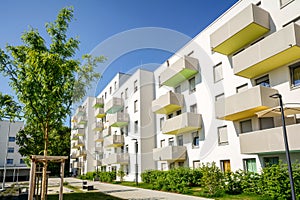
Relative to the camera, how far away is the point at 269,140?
13625mm

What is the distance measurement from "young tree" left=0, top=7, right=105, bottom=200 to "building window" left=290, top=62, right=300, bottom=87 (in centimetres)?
1140

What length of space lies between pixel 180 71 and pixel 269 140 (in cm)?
1113

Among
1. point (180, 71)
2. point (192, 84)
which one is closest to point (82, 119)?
point (192, 84)

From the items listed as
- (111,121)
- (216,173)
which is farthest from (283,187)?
(111,121)

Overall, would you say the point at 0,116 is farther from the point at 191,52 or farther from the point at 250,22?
the point at 191,52

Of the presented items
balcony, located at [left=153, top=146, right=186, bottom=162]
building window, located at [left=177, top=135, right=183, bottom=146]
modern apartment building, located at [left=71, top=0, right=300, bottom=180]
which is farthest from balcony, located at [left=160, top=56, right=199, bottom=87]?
balcony, located at [left=153, top=146, right=186, bottom=162]

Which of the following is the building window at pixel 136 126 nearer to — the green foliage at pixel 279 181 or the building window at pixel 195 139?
the building window at pixel 195 139

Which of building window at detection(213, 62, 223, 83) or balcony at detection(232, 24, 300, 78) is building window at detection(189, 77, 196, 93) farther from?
balcony at detection(232, 24, 300, 78)

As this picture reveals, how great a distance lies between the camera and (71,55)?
10.6 meters

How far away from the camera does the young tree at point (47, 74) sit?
9.35 meters

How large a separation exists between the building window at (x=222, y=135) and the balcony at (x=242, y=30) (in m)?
5.77

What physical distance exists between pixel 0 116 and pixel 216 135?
48.8 ft

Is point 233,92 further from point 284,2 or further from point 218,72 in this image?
point 284,2

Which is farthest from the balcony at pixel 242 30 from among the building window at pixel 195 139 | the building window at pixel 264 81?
the building window at pixel 195 139
